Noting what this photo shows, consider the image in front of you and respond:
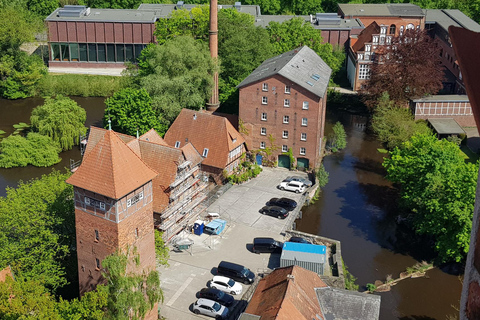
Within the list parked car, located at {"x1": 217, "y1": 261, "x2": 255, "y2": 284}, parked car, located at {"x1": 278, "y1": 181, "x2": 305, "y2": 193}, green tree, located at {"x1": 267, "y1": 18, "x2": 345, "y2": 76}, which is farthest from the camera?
green tree, located at {"x1": 267, "y1": 18, "x2": 345, "y2": 76}

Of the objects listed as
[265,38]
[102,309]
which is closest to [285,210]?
[102,309]

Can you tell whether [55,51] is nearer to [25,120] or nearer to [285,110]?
[25,120]

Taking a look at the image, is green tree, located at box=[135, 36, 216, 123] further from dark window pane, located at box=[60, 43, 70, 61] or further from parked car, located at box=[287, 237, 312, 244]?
dark window pane, located at box=[60, 43, 70, 61]

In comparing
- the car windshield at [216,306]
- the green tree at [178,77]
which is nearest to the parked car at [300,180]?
the green tree at [178,77]

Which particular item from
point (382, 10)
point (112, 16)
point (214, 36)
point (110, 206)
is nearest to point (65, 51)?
point (112, 16)

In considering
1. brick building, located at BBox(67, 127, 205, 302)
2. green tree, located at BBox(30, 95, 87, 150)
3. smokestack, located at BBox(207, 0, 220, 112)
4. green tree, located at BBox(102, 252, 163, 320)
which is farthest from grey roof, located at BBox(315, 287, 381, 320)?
green tree, located at BBox(30, 95, 87, 150)

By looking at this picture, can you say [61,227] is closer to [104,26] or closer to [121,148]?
[121,148]
